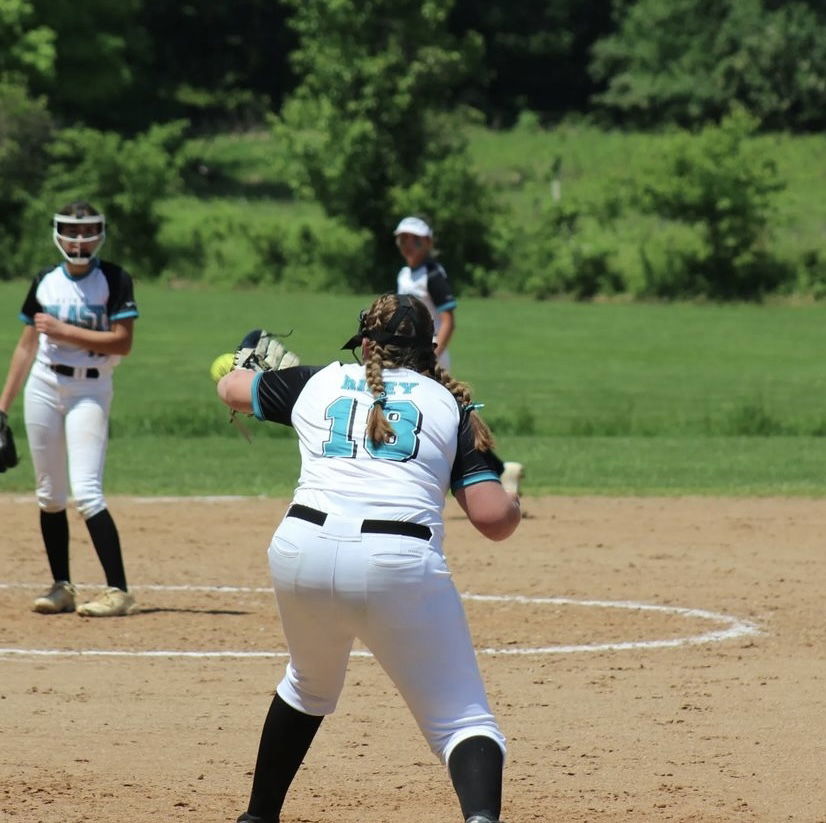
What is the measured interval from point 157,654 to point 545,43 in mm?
69863

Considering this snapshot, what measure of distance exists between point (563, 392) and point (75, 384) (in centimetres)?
1586

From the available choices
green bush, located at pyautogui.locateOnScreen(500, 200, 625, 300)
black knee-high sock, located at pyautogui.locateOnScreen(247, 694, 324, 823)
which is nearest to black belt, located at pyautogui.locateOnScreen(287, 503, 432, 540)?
black knee-high sock, located at pyautogui.locateOnScreen(247, 694, 324, 823)

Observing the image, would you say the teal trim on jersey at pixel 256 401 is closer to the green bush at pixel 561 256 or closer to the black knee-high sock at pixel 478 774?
the black knee-high sock at pixel 478 774

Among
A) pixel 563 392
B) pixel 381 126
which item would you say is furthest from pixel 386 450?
pixel 381 126

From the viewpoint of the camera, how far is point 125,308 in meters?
8.55

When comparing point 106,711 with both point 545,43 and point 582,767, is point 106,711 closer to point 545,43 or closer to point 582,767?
point 582,767

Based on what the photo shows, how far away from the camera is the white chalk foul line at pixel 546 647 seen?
26.2ft

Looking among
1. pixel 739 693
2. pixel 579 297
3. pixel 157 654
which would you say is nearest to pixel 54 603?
pixel 157 654

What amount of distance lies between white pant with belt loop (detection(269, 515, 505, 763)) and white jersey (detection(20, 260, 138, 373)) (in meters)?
4.12

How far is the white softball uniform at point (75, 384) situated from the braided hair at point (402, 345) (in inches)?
157

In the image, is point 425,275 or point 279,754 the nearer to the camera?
point 279,754

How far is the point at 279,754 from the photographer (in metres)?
4.89

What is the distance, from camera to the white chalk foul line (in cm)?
800

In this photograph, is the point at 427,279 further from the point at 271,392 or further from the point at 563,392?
the point at 563,392
